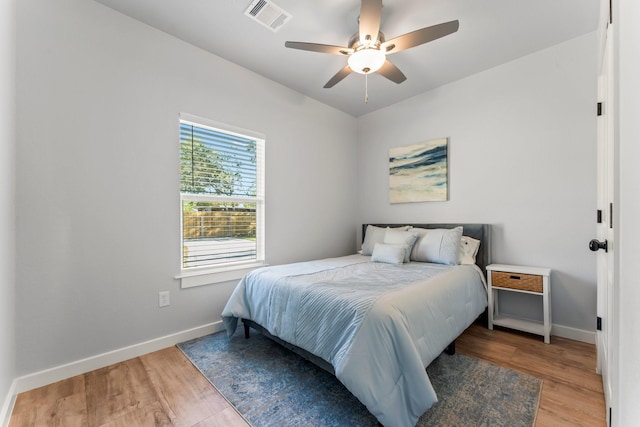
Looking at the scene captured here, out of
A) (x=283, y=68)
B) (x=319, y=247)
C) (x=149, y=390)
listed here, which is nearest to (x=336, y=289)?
(x=149, y=390)

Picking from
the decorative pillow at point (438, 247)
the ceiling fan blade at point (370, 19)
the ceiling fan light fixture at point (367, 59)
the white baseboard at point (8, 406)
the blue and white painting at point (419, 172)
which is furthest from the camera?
the blue and white painting at point (419, 172)

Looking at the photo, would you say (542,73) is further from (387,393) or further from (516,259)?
(387,393)

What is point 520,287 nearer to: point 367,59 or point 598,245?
point 598,245

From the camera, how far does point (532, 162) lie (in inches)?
105

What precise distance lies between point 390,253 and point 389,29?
204cm

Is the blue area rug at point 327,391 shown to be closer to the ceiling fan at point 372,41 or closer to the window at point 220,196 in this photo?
the window at point 220,196

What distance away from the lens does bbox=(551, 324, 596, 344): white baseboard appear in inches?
92.7

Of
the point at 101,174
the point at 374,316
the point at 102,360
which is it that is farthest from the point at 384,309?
the point at 101,174

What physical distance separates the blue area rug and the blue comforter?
0.26 m

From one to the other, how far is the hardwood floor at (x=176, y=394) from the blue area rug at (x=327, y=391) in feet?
0.28

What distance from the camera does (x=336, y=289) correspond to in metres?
1.79

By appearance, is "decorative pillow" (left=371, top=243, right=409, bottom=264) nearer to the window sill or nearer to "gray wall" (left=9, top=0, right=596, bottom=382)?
"gray wall" (left=9, top=0, right=596, bottom=382)

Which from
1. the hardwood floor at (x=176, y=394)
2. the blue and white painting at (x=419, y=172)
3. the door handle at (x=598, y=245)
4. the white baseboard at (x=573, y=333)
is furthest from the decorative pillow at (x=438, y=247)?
the door handle at (x=598, y=245)

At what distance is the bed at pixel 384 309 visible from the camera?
4.34ft
